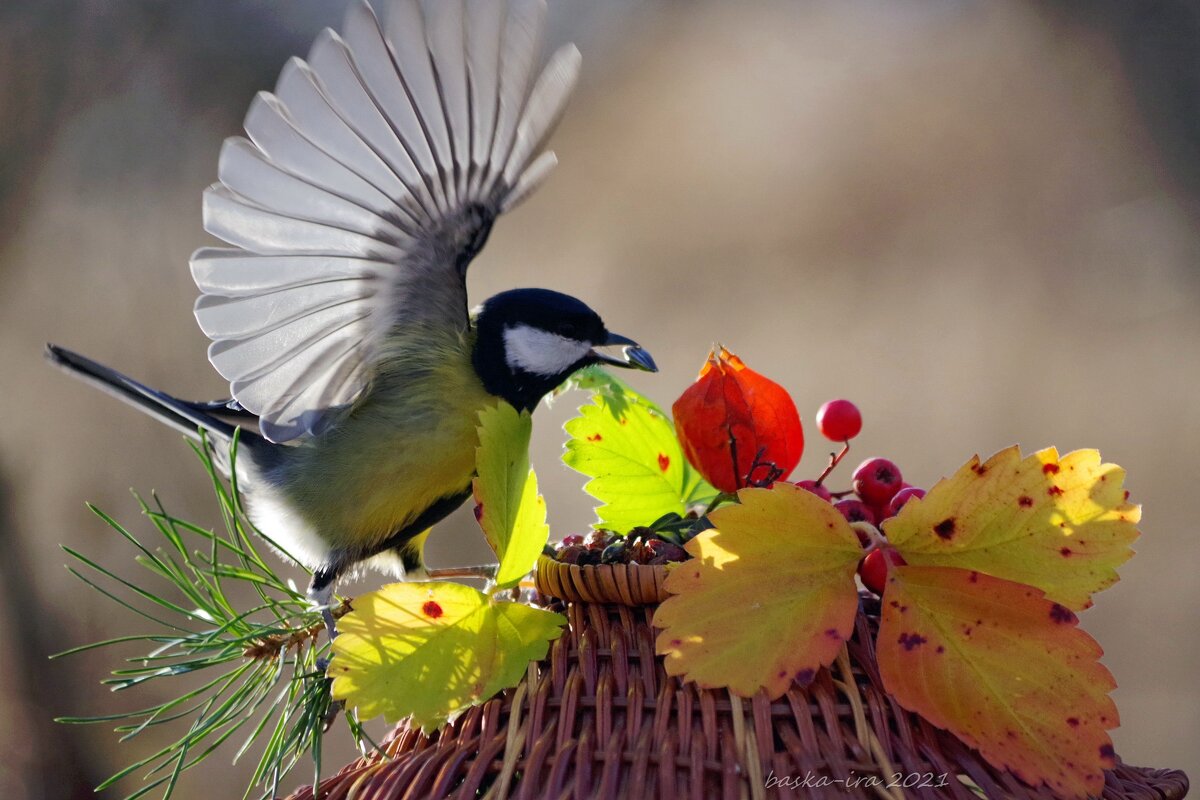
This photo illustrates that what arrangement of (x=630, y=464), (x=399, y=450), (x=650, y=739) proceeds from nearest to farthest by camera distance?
(x=650, y=739) < (x=630, y=464) < (x=399, y=450)

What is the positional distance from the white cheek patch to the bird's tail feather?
0.27m

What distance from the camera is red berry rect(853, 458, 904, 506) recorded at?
0.64 metres

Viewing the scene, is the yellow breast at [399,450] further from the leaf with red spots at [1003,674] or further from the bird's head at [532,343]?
the leaf with red spots at [1003,674]

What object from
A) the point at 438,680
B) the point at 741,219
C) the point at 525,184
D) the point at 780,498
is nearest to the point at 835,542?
the point at 780,498

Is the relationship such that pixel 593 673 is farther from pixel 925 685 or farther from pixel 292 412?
pixel 292 412

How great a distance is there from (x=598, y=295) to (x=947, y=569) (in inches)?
77.7

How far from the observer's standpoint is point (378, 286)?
0.79 metres

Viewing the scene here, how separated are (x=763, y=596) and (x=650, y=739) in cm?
9

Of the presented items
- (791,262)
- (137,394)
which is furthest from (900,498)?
(791,262)

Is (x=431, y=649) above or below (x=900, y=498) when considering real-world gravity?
below

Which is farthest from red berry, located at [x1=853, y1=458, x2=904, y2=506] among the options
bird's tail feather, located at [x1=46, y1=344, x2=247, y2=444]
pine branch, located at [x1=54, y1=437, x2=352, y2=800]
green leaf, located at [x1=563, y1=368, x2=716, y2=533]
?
bird's tail feather, located at [x1=46, y1=344, x2=247, y2=444]

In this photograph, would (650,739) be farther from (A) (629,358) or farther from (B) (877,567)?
(A) (629,358)

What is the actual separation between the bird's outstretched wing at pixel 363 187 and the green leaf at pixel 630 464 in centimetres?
20

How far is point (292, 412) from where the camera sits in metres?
0.80
